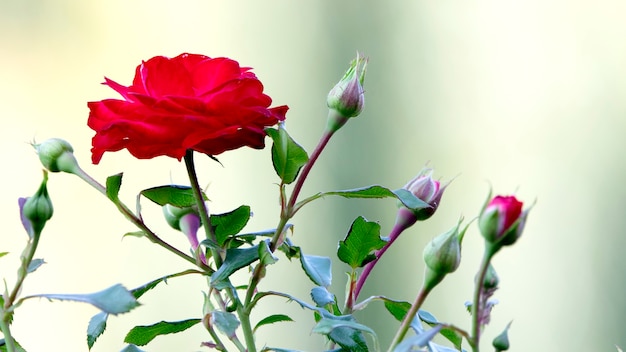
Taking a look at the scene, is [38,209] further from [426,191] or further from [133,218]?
[426,191]

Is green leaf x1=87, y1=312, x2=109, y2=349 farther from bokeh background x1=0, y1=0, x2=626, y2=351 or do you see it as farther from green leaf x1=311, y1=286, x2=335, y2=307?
bokeh background x1=0, y1=0, x2=626, y2=351

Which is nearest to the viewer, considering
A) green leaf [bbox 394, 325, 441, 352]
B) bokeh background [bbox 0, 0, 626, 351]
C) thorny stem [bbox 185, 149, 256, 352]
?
green leaf [bbox 394, 325, 441, 352]

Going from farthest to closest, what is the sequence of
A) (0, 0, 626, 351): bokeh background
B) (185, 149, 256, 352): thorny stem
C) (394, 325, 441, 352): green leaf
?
(0, 0, 626, 351): bokeh background → (185, 149, 256, 352): thorny stem → (394, 325, 441, 352): green leaf

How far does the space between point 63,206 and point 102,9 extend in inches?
14.1

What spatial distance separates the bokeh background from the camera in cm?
152

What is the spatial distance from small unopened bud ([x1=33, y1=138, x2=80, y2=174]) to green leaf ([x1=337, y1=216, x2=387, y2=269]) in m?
0.13

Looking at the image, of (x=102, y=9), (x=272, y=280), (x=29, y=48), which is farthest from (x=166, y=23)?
(x=272, y=280)

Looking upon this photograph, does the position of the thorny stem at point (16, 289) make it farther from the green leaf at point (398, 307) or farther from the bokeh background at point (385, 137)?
the bokeh background at point (385, 137)

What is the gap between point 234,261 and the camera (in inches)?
15.0

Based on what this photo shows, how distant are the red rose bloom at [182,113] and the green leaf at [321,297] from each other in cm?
7

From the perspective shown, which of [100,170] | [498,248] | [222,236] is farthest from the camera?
[100,170]

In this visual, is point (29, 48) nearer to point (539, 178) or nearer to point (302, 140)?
point (302, 140)

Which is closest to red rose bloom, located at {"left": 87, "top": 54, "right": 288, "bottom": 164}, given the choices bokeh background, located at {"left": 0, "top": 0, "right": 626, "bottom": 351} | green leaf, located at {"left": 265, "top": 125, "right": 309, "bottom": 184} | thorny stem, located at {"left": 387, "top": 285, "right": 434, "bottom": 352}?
green leaf, located at {"left": 265, "top": 125, "right": 309, "bottom": 184}

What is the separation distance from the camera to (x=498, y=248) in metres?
0.28
